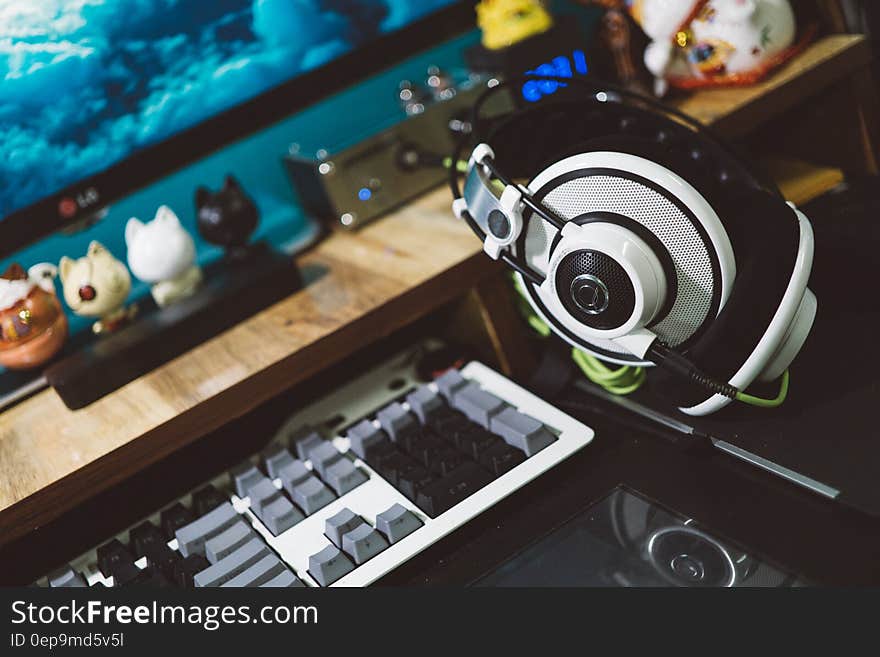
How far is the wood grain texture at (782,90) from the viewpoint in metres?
1.01

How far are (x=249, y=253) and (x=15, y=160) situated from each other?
0.25 m

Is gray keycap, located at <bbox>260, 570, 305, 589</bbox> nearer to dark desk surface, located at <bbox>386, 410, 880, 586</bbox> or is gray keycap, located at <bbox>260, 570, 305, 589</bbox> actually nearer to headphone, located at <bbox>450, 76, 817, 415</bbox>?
dark desk surface, located at <bbox>386, 410, 880, 586</bbox>

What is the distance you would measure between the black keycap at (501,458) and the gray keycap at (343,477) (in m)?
0.11

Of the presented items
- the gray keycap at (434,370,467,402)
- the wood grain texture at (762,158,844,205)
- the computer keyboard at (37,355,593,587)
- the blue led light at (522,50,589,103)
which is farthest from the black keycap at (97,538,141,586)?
the wood grain texture at (762,158,844,205)

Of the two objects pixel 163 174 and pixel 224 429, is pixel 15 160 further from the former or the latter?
pixel 224 429

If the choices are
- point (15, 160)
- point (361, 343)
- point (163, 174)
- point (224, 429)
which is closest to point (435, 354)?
point (361, 343)

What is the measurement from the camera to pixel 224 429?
94 cm

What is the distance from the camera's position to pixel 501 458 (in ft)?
2.52

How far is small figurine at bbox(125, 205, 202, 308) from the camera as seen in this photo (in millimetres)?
919

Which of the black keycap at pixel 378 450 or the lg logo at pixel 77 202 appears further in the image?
the lg logo at pixel 77 202

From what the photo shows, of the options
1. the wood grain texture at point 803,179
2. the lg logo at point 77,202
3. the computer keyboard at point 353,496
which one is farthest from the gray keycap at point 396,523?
the wood grain texture at point 803,179

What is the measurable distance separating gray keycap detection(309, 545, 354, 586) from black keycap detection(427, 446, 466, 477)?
4.4 inches

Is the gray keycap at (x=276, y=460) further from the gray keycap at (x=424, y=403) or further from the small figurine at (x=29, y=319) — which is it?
the small figurine at (x=29, y=319)

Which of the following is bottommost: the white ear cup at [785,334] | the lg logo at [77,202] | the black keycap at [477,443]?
the black keycap at [477,443]
